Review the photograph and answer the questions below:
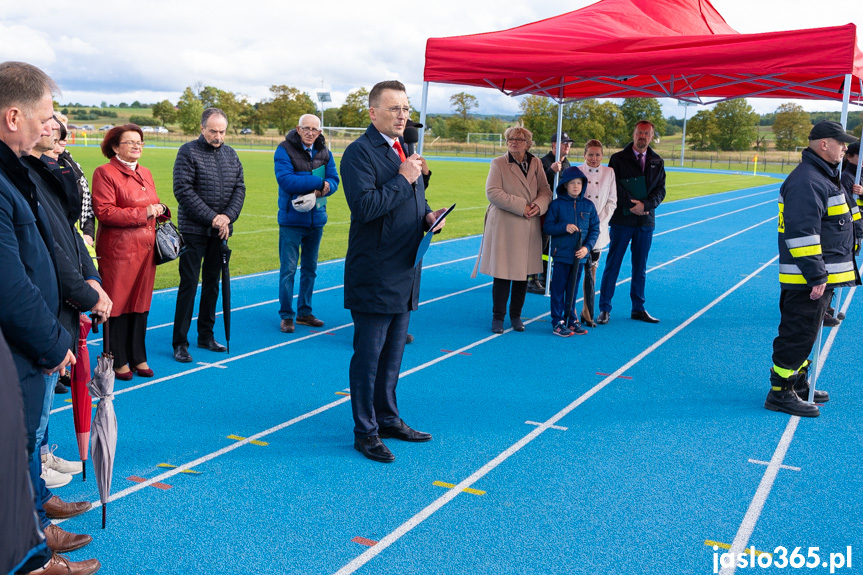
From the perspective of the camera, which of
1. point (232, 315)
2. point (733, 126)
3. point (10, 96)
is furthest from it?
point (733, 126)

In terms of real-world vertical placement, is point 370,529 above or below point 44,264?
below

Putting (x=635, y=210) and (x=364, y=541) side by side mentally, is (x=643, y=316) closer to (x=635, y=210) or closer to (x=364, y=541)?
(x=635, y=210)

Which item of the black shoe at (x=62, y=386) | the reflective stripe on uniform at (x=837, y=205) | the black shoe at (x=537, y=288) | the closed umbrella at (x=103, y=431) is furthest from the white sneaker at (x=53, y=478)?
the black shoe at (x=537, y=288)

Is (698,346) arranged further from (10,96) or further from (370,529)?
(10,96)

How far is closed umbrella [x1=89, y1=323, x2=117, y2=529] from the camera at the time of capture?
349 cm

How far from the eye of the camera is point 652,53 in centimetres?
708

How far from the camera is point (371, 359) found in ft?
15.0

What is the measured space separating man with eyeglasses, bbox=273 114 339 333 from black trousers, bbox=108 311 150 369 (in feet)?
5.50

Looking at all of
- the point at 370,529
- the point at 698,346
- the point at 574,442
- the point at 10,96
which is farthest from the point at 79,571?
the point at 698,346

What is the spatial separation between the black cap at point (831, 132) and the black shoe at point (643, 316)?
317 cm

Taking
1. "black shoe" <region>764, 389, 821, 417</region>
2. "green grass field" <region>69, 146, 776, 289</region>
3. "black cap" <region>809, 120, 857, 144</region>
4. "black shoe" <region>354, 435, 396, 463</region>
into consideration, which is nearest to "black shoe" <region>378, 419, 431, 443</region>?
"black shoe" <region>354, 435, 396, 463</region>

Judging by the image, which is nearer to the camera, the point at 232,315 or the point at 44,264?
the point at 44,264

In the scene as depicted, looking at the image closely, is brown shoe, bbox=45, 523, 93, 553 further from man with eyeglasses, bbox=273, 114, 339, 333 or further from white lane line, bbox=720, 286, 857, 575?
man with eyeglasses, bbox=273, 114, 339, 333

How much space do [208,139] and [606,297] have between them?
4.51 metres
